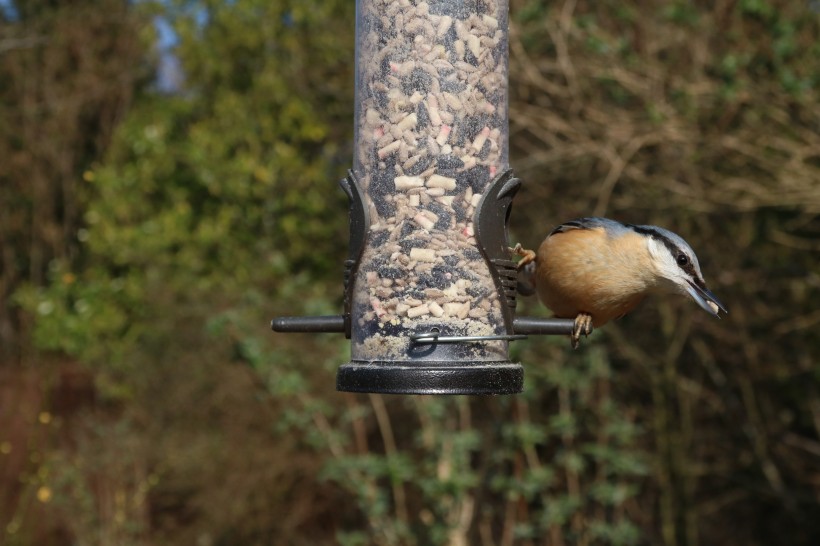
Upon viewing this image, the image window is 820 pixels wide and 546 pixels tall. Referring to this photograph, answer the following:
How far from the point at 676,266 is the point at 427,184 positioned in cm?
82

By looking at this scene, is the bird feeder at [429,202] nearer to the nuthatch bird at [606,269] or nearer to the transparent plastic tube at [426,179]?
the transparent plastic tube at [426,179]

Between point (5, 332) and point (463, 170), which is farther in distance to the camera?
point (5, 332)

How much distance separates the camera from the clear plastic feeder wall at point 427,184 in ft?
12.6

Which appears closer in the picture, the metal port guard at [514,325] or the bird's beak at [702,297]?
the bird's beak at [702,297]

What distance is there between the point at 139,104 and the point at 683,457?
26.5 feet

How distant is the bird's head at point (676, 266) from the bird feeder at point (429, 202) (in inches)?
13.5

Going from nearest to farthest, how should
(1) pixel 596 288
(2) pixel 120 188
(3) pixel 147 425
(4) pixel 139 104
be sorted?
(1) pixel 596 288
(3) pixel 147 425
(2) pixel 120 188
(4) pixel 139 104

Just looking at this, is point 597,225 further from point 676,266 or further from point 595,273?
point 676,266

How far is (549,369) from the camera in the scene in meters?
7.50

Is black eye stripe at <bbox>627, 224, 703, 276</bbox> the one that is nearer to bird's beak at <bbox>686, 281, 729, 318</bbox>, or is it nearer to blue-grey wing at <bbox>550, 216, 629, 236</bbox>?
bird's beak at <bbox>686, 281, 729, 318</bbox>

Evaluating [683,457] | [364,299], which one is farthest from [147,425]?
[364,299]

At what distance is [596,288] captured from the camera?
13.3 feet

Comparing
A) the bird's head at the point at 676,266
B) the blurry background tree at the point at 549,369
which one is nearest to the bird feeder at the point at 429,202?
the bird's head at the point at 676,266

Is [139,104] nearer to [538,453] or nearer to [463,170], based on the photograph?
[538,453]
